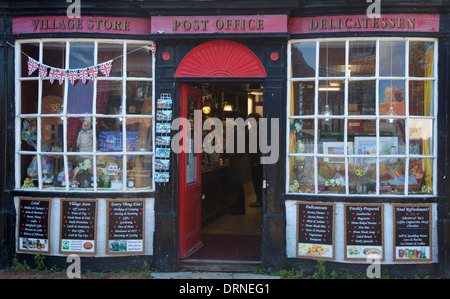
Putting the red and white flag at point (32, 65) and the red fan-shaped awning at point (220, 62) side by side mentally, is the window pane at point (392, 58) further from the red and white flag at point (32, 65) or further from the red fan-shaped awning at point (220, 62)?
the red and white flag at point (32, 65)

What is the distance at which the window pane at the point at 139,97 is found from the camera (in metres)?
5.81

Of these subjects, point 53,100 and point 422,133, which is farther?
point 53,100

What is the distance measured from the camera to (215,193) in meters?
8.52

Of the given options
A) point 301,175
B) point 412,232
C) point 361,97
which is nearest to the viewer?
point 412,232

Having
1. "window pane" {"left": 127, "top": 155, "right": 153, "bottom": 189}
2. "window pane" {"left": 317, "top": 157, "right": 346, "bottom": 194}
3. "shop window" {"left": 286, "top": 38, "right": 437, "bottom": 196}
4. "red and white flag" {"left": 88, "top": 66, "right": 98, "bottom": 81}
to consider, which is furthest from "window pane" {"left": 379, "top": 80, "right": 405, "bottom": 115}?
"red and white flag" {"left": 88, "top": 66, "right": 98, "bottom": 81}

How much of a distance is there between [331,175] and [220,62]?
8.19ft

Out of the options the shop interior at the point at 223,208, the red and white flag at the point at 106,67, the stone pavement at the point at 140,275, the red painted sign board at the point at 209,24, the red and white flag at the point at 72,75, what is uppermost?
the red painted sign board at the point at 209,24

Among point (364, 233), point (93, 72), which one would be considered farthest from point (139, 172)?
point (364, 233)

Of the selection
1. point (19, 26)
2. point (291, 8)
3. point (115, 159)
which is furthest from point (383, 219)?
point (19, 26)

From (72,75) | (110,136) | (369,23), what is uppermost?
(369,23)

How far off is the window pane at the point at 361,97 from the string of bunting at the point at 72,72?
10.5 feet

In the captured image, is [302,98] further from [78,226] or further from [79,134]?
[78,226]

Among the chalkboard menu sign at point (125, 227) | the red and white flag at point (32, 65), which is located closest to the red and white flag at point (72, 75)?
the red and white flag at point (32, 65)

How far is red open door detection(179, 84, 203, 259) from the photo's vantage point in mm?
5895
